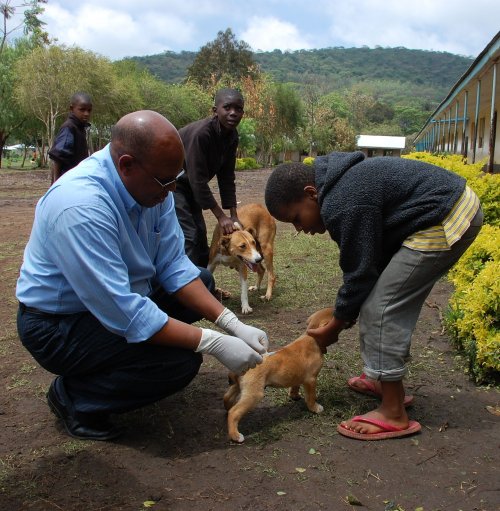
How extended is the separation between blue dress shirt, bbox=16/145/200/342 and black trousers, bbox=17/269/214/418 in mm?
105

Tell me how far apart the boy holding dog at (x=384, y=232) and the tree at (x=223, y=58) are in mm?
90355

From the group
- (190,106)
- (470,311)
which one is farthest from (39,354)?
(190,106)

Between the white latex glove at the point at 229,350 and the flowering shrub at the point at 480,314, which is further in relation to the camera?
the flowering shrub at the point at 480,314

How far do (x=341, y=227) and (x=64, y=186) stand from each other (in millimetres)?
1443

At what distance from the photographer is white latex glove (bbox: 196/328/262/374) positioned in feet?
9.89

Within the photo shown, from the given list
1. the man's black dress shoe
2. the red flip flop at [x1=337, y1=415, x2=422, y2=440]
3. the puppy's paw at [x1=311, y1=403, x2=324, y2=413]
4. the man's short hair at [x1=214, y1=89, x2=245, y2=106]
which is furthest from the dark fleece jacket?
the man's short hair at [x1=214, y1=89, x2=245, y2=106]

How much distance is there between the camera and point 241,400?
132 inches

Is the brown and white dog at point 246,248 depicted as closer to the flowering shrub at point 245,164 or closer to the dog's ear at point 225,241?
the dog's ear at point 225,241

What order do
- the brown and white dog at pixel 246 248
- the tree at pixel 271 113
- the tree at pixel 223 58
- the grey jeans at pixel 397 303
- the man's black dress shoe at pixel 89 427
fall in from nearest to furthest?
the grey jeans at pixel 397 303, the man's black dress shoe at pixel 89 427, the brown and white dog at pixel 246 248, the tree at pixel 271 113, the tree at pixel 223 58

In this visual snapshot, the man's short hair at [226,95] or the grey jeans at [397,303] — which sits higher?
the man's short hair at [226,95]

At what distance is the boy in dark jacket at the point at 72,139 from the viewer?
7336mm

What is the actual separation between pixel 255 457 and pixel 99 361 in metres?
1.01

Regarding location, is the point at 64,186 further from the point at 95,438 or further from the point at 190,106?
the point at 190,106

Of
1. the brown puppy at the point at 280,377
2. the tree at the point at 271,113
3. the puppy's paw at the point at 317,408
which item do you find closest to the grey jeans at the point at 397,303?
the brown puppy at the point at 280,377
